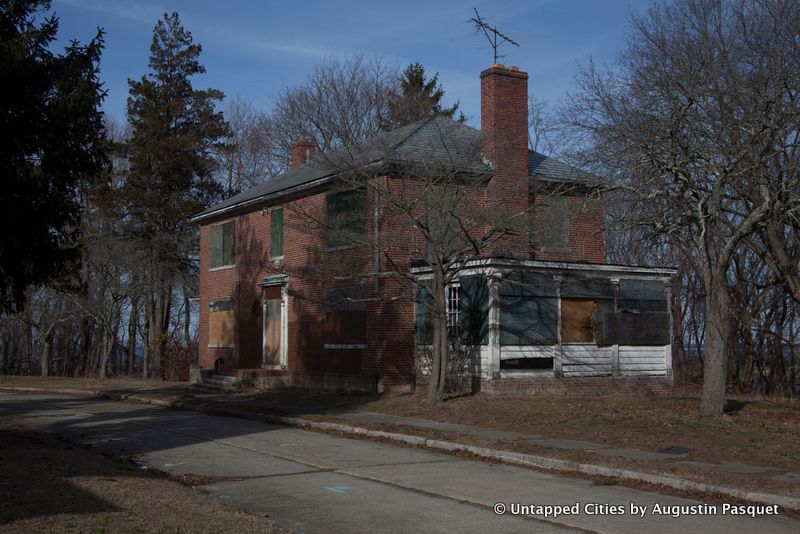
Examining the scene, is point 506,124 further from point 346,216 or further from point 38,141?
point 38,141

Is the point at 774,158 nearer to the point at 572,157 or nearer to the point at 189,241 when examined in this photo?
the point at 572,157

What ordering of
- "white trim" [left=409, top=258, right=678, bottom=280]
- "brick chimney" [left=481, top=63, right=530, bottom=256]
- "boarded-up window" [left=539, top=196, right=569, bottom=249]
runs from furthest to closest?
"brick chimney" [left=481, top=63, right=530, bottom=256] < "white trim" [left=409, top=258, right=678, bottom=280] < "boarded-up window" [left=539, top=196, right=569, bottom=249]

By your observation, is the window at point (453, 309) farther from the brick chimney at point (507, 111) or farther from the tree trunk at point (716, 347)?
the tree trunk at point (716, 347)

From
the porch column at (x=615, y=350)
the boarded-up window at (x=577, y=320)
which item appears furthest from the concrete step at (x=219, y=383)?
the porch column at (x=615, y=350)

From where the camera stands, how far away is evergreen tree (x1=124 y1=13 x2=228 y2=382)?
41.0 meters

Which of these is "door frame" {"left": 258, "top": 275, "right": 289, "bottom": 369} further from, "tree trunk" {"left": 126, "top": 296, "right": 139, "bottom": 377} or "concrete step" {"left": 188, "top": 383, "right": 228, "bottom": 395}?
"tree trunk" {"left": 126, "top": 296, "right": 139, "bottom": 377}

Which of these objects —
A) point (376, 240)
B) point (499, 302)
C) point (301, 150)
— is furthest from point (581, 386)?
point (301, 150)

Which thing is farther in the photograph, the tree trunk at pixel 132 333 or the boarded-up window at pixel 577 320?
the tree trunk at pixel 132 333

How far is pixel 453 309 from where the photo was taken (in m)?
21.9

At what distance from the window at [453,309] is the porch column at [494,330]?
1.31m

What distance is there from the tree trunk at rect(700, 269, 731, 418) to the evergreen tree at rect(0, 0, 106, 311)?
11.4 meters

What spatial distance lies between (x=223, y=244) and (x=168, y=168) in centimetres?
1156

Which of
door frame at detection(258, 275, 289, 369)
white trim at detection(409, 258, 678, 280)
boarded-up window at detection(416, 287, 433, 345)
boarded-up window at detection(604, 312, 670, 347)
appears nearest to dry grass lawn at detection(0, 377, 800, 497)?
boarded-up window at detection(416, 287, 433, 345)

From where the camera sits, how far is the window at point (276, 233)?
→ 27797 millimetres
